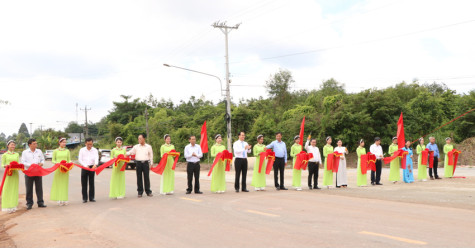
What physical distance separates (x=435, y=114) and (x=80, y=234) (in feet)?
138

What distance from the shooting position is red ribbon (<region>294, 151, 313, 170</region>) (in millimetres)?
15672

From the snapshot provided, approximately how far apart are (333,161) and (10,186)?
35.2 ft

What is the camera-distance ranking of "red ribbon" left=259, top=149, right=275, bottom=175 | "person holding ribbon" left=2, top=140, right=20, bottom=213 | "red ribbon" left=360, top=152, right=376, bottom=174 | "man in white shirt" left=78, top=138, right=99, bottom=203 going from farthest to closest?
"red ribbon" left=360, top=152, right=376, bottom=174 → "red ribbon" left=259, top=149, right=275, bottom=175 → "man in white shirt" left=78, top=138, right=99, bottom=203 → "person holding ribbon" left=2, top=140, right=20, bottom=213

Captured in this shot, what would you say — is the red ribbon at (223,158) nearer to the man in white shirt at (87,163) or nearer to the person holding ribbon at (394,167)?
the man in white shirt at (87,163)

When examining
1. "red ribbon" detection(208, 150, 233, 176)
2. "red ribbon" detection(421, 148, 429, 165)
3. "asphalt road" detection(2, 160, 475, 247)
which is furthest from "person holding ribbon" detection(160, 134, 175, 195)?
"red ribbon" detection(421, 148, 429, 165)

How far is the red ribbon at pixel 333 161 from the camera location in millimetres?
16219

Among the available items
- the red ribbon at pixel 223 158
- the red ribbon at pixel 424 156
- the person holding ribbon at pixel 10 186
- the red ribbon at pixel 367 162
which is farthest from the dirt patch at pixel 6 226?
the red ribbon at pixel 424 156

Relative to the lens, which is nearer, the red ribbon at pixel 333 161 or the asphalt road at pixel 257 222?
the asphalt road at pixel 257 222

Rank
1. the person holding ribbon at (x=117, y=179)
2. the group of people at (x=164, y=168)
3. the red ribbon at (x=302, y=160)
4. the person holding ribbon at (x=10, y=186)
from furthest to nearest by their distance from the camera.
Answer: the red ribbon at (x=302, y=160) → the person holding ribbon at (x=117, y=179) → the group of people at (x=164, y=168) → the person holding ribbon at (x=10, y=186)

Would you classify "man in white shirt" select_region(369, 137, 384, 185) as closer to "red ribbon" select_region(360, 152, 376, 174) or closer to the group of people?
the group of people

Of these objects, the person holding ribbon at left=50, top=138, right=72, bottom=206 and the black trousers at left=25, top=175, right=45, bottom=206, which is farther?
the person holding ribbon at left=50, top=138, right=72, bottom=206

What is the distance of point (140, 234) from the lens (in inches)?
303

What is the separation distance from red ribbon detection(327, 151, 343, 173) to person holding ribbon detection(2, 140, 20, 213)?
34.1 ft

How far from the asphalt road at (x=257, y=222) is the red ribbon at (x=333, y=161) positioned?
113 inches
